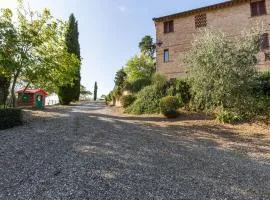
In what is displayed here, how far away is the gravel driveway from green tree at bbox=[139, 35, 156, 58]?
5018 cm

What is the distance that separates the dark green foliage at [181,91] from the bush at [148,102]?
114 centimetres

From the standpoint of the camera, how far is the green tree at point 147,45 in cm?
6078

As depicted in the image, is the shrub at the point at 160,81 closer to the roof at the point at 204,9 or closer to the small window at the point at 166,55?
the small window at the point at 166,55

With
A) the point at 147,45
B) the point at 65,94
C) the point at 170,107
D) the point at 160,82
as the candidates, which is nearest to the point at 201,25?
the point at 160,82

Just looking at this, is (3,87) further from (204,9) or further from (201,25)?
(204,9)

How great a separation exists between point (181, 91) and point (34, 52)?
11.9 meters

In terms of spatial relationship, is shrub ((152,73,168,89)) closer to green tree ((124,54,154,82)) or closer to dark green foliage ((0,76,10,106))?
dark green foliage ((0,76,10,106))

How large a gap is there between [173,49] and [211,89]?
43.9 ft

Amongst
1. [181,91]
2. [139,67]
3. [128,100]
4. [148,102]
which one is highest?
[139,67]

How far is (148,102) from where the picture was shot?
72.4 ft

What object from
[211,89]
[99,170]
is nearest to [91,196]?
[99,170]

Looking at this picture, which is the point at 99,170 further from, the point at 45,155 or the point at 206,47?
the point at 206,47

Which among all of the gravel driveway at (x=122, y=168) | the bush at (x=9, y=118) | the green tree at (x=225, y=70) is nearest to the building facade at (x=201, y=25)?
the green tree at (x=225, y=70)

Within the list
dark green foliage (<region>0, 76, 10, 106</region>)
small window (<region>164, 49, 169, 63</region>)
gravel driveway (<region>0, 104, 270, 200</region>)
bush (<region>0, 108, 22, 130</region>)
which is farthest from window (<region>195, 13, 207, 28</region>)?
bush (<region>0, 108, 22, 130</region>)
